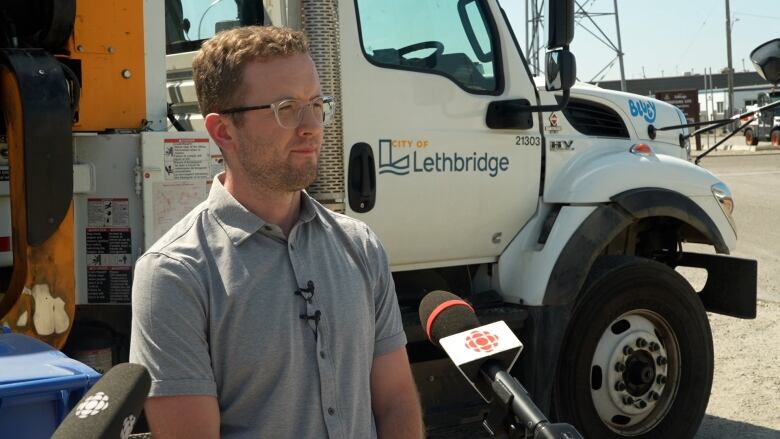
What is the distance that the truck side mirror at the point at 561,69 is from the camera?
14.3 feet

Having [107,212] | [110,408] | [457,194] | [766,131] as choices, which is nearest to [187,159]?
[107,212]

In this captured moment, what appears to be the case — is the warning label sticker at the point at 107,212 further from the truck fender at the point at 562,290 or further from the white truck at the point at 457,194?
the truck fender at the point at 562,290

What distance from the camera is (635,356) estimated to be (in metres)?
5.33

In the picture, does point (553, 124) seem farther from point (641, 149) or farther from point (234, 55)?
point (234, 55)

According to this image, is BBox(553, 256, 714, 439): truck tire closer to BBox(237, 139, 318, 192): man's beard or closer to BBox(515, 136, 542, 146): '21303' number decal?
BBox(515, 136, 542, 146): '21303' number decal

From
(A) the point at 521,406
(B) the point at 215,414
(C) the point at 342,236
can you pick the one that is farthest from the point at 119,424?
(C) the point at 342,236

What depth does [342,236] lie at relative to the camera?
227cm

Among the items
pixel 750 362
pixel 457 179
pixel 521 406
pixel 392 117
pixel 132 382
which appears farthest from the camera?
pixel 750 362

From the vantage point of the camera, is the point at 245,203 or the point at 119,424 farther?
the point at 245,203

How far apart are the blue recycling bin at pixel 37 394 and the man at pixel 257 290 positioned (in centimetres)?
15

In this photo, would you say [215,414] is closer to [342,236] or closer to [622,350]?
[342,236]

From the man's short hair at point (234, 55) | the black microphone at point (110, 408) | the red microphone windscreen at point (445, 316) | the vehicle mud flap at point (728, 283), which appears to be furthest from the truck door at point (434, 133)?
the black microphone at point (110, 408)

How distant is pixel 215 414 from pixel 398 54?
9.73ft

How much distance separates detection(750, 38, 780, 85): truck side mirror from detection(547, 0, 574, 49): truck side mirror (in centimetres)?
117
